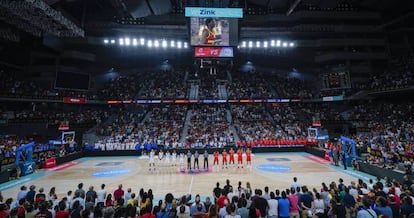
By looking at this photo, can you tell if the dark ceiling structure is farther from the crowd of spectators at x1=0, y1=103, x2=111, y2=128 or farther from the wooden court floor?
the wooden court floor

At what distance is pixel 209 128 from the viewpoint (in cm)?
3023

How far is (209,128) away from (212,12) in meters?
15.3

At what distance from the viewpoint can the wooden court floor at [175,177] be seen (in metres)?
13.0

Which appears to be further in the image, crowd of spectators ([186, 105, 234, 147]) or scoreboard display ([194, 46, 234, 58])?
crowd of spectators ([186, 105, 234, 147])

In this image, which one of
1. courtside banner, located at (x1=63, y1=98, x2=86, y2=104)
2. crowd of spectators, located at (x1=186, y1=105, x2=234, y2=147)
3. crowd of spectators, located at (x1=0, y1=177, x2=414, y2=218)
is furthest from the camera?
courtside banner, located at (x1=63, y1=98, x2=86, y2=104)

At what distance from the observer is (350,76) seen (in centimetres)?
3438

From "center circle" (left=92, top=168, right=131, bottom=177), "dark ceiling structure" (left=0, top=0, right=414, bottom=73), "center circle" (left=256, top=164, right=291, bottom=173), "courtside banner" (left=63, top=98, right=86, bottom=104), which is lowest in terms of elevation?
"center circle" (left=92, top=168, right=131, bottom=177)

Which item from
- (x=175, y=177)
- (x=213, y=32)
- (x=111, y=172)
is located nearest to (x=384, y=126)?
(x=213, y=32)

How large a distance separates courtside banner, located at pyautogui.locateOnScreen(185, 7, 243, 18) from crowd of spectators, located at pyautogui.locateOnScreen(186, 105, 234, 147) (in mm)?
13319

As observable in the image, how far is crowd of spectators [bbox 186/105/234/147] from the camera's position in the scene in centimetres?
2619

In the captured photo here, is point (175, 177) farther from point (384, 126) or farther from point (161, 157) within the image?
point (384, 126)

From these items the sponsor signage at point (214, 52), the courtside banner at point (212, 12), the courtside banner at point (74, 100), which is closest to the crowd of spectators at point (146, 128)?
the courtside banner at point (74, 100)

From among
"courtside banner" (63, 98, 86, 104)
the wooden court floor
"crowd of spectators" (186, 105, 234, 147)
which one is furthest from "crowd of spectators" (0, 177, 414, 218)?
"courtside banner" (63, 98, 86, 104)

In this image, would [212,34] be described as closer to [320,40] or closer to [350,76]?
[320,40]
